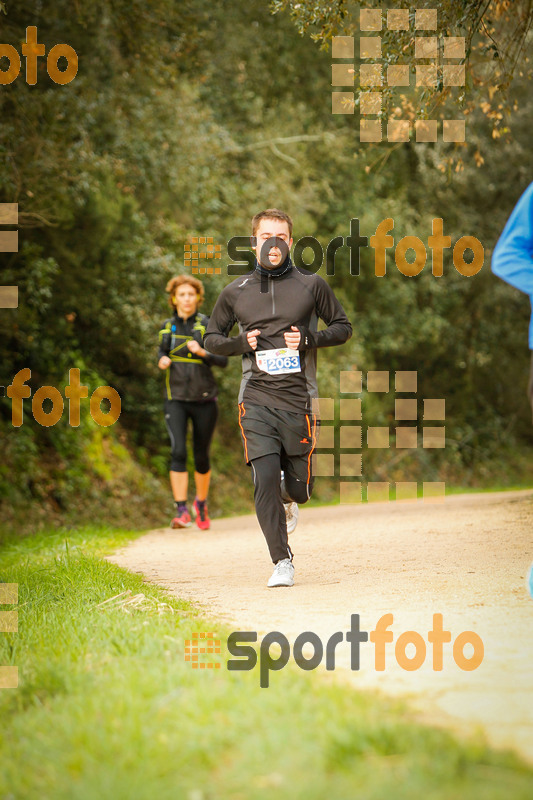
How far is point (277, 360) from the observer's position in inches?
243

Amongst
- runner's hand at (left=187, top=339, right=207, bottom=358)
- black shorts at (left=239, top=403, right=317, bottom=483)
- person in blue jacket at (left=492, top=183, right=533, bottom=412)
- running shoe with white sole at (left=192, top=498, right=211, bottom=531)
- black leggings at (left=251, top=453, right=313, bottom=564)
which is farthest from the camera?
running shoe with white sole at (left=192, top=498, right=211, bottom=531)

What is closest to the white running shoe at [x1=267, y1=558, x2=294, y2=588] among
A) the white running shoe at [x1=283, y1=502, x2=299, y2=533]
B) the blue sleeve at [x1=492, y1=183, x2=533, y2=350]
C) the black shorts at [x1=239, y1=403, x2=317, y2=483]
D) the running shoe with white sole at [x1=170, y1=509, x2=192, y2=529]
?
the black shorts at [x1=239, y1=403, x2=317, y2=483]

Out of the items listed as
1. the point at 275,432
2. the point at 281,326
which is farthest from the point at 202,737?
the point at 281,326

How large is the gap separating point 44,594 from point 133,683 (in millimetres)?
2824

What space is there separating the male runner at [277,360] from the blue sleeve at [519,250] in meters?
2.04

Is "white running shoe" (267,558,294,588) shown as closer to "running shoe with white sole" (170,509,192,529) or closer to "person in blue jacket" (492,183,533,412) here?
"person in blue jacket" (492,183,533,412)

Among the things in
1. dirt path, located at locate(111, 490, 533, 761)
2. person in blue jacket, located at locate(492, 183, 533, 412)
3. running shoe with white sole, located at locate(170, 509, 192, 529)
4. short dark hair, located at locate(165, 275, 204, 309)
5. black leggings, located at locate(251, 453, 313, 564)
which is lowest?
running shoe with white sole, located at locate(170, 509, 192, 529)

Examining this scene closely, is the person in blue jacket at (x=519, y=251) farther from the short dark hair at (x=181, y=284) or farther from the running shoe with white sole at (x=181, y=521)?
the running shoe with white sole at (x=181, y=521)

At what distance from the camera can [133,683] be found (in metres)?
3.54

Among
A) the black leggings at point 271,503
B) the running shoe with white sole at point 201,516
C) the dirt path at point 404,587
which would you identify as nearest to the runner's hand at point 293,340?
the black leggings at point 271,503

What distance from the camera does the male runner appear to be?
6039 millimetres

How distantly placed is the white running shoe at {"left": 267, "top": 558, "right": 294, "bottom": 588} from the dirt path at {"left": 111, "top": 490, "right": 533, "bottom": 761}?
0.26 ft

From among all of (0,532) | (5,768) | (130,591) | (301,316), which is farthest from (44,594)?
(0,532)

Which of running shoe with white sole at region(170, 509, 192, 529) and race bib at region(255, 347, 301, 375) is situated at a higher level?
race bib at region(255, 347, 301, 375)
